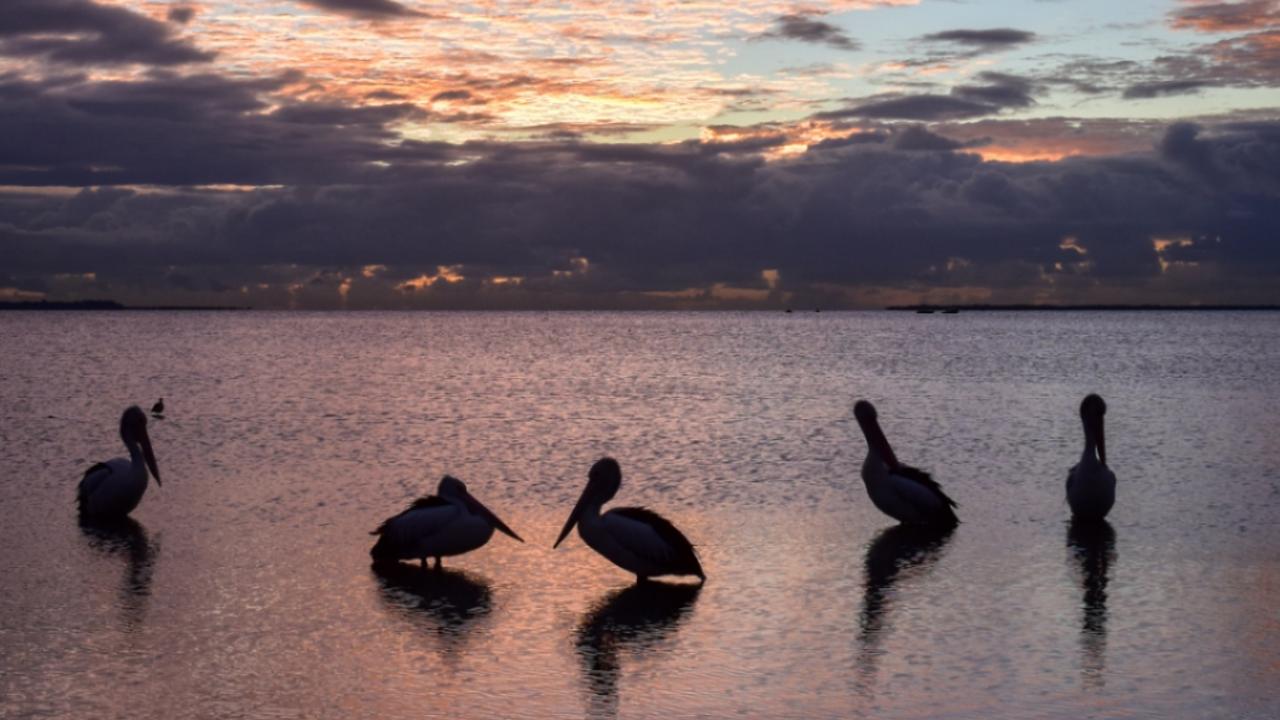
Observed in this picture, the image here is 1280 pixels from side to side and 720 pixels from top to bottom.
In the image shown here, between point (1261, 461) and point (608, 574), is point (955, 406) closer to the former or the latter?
point (1261, 461)

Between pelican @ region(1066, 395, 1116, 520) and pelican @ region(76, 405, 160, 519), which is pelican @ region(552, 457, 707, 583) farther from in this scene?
pelican @ region(76, 405, 160, 519)

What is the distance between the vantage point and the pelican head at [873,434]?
1269 cm

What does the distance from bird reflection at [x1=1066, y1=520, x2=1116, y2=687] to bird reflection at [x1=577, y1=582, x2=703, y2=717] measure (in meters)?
2.33

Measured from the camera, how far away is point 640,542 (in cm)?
961

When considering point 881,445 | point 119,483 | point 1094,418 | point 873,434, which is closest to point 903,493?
point 881,445

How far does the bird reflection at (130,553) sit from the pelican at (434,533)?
1655mm

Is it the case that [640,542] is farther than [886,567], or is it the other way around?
[886,567]

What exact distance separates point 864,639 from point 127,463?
7.55 metres

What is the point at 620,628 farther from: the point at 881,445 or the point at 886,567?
the point at 881,445

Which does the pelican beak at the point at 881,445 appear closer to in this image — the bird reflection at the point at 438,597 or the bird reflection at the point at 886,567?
the bird reflection at the point at 886,567

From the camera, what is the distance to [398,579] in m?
9.90

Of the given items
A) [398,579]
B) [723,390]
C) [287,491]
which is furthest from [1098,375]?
[398,579]

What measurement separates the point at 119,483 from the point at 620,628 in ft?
19.4

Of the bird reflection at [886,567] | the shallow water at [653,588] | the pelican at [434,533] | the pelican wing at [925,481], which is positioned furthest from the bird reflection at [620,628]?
the pelican wing at [925,481]
